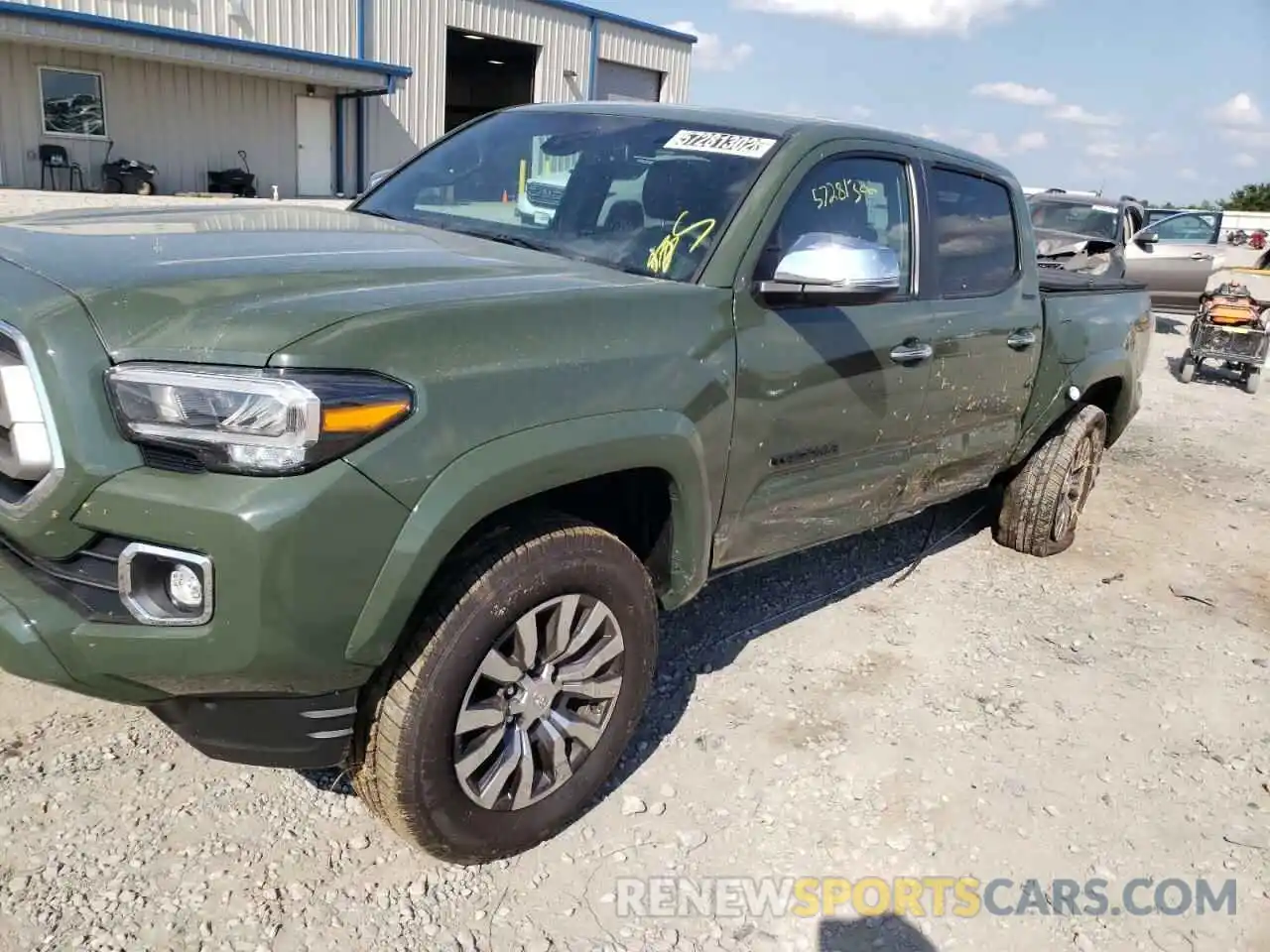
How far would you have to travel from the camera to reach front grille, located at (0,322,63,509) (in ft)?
6.66

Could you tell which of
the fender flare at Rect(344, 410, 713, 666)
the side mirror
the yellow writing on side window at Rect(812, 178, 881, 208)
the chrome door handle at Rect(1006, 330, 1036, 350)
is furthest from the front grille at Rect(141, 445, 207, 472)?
the chrome door handle at Rect(1006, 330, 1036, 350)

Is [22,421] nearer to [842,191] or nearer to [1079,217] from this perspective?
[842,191]

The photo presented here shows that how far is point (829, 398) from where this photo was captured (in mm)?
3232

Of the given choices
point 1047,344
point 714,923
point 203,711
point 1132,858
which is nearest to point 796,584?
point 1047,344

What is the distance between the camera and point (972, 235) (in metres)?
4.12

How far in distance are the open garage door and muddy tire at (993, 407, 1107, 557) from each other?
25213 millimetres

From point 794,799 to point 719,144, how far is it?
2.06 m

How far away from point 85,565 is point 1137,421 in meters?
8.76

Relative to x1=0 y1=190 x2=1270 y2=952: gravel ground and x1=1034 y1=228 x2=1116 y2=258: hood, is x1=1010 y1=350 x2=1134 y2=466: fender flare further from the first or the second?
x1=1034 y1=228 x2=1116 y2=258: hood

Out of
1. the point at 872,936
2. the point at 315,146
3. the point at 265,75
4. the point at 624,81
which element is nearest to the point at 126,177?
the point at 265,75

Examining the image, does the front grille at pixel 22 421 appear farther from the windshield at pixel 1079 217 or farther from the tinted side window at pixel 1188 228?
the tinted side window at pixel 1188 228

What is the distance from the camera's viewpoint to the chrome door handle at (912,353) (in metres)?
3.49

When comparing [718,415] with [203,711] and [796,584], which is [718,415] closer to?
[203,711]

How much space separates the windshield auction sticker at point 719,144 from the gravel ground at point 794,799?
181 centimetres
